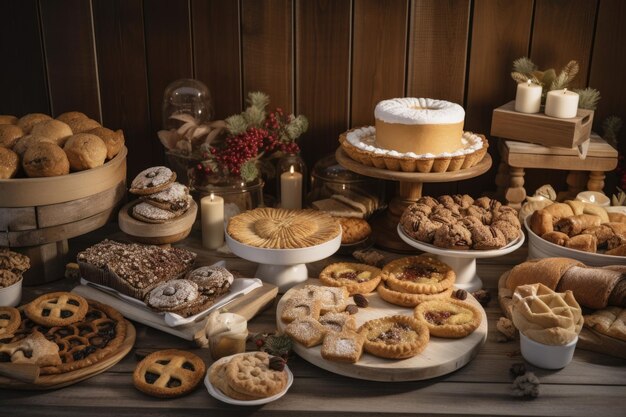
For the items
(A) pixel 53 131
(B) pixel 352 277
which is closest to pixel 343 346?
(B) pixel 352 277

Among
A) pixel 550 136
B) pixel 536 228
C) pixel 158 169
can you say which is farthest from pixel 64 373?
pixel 550 136

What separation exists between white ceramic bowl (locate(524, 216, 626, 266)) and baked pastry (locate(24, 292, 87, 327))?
1156mm

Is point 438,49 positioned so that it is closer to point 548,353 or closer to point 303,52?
point 303,52

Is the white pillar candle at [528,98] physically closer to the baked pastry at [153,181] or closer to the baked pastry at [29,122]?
the baked pastry at [153,181]

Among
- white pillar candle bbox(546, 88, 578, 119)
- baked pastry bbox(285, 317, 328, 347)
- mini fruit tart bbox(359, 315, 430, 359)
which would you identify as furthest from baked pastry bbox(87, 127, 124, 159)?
white pillar candle bbox(546, 88, 578, 119)

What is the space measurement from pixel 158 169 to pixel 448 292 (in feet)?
2.85

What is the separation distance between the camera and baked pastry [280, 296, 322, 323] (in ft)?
5.67

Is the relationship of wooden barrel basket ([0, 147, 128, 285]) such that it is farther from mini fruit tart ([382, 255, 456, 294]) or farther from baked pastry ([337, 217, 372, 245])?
mini fruit tart ([382, 255, 456, 294])

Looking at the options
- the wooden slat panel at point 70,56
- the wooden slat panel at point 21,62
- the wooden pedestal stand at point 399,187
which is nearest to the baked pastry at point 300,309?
the wooden pedestal stand at point 399,187

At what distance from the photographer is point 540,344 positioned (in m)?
1.60

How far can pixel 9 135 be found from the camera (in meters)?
1.95

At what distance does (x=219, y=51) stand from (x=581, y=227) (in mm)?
1224

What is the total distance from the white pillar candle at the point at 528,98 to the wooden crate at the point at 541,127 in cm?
2

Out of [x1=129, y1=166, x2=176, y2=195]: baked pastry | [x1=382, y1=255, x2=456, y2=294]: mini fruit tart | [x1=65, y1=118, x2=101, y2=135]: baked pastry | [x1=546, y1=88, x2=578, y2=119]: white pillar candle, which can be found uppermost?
[x1=546, y1=88, x2=578, y2=119]: white pillar candle
